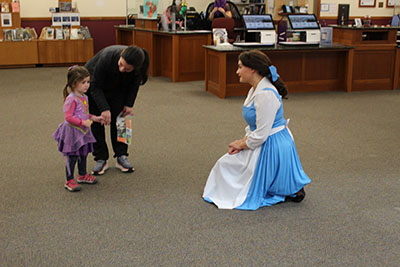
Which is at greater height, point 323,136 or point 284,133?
point 284,133

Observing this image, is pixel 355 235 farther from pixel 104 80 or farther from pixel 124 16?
pixel 124 16

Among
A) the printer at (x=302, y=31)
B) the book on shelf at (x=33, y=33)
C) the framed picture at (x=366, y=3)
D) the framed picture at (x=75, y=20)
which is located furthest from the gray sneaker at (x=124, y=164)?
the framed picture at (x=366, y=3)

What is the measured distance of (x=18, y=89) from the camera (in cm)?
765

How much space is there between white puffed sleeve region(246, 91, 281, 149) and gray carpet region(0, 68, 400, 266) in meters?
0.46

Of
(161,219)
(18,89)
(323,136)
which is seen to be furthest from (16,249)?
(18,89)

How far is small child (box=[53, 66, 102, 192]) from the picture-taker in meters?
3.25

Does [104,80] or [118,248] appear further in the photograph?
[104,80]

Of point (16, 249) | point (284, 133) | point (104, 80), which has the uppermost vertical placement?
point (104, 80)

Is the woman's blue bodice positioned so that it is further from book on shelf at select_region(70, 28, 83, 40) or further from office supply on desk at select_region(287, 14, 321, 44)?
book on shelf at select_region(70, 28, 83, 40)

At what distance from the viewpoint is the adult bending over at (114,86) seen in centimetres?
328

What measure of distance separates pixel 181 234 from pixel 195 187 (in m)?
0.78

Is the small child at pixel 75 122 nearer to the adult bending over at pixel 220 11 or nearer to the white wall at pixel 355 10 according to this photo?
the adult bending over at pixel 220 11

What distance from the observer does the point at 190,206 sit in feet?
10.6

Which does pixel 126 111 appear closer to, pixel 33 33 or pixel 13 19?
pixel 33 33
